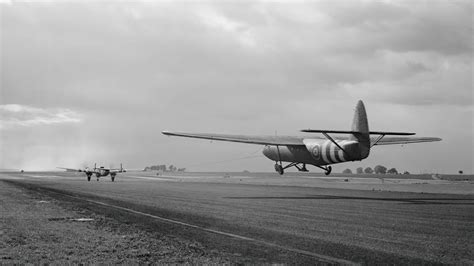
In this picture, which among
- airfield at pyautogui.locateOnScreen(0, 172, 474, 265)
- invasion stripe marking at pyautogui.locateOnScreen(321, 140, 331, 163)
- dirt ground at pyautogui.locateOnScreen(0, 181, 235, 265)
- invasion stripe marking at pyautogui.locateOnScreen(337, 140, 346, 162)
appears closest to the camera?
dirt ground at pyautogui.locateOnScreen(0, 181, 235, 265)

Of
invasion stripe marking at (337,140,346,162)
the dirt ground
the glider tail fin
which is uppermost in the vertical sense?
the glider tail fin

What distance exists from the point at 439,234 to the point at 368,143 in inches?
944

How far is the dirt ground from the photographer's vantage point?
12648 millimetres

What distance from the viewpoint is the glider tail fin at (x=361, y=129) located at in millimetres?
39812

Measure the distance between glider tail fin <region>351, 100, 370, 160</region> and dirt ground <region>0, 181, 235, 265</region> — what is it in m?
24.9

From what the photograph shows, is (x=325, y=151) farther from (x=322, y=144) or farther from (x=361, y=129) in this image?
(x=361, y=129)

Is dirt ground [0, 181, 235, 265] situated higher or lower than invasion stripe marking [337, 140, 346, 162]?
lower

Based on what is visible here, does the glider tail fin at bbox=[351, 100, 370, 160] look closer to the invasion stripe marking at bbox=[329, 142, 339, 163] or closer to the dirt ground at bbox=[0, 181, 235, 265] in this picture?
the invasion stripe marking at bbox=[329, 142, 339, 163]

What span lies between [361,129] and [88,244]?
29.7 m

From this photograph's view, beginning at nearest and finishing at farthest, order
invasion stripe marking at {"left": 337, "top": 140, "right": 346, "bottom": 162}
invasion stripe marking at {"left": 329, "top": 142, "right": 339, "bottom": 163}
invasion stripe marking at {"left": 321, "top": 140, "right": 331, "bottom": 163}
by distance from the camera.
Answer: invasion stripe marking at {"left": 337, "top": 140, "right": 346, "bottom": 162}, invasion stripe marking at {"left": 329, "top": 142, "right": 339, "bottom": 163}, invasion stripe marking at {"left": 321, "top": 140, "right": 331, "bottom": 163}

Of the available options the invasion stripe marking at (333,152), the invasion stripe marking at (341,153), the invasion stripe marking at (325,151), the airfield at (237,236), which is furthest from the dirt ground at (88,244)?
the invasion stripe marking at (325,151)

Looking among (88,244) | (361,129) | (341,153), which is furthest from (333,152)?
(88,244)

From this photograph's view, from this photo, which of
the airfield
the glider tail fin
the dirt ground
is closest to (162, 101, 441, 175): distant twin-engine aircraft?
the glider tail fin

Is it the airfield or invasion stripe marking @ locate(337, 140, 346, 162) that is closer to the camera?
the airfield
